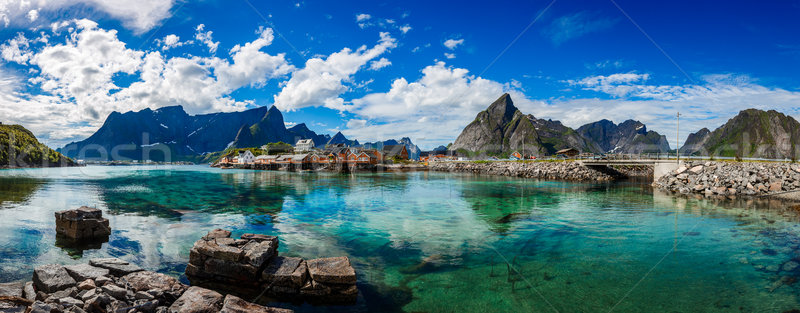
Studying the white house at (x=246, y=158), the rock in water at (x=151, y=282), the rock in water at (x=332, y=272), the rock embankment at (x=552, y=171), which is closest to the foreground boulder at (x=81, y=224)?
the rock in water at (x=151, y=282)

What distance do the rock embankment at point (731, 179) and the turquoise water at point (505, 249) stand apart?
28.2ft

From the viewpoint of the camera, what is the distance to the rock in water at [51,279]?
24.8ft

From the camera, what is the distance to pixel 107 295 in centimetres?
695

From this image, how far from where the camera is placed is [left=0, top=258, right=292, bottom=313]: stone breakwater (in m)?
6.55

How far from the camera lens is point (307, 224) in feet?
61.0

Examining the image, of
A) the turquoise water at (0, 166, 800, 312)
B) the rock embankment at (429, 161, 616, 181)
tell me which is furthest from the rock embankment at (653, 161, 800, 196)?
the rock embankment at (429, 161, 616, 181)

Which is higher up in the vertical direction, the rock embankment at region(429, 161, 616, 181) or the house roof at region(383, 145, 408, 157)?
the house roof at region(383, 145, 408, 157)

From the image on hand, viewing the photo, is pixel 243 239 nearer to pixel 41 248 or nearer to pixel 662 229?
pixel 41 248

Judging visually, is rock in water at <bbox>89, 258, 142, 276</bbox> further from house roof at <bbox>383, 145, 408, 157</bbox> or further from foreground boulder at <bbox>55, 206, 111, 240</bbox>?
house roof at <bbox>383, 145, 408, 157</bbox>

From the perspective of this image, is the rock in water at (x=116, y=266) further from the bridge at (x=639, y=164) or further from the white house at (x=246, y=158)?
the white house at (x=246, y=158)

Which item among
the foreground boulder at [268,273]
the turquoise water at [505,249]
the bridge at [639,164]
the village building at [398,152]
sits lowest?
the turquoise water at [505,249]

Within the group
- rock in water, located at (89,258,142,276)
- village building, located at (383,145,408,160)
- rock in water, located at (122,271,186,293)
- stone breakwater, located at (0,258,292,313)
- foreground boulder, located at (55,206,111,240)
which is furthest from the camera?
village building, located at (383,145,408,160)

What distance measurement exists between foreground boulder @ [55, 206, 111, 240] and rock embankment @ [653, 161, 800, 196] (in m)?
49.2

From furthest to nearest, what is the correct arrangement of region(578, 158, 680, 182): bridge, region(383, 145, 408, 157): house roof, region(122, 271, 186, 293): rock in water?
region(383, 145, 408, 157): house roof < region(578, 158, 680, 182): bridge < region(122, 271, 186, 293): rock in water
